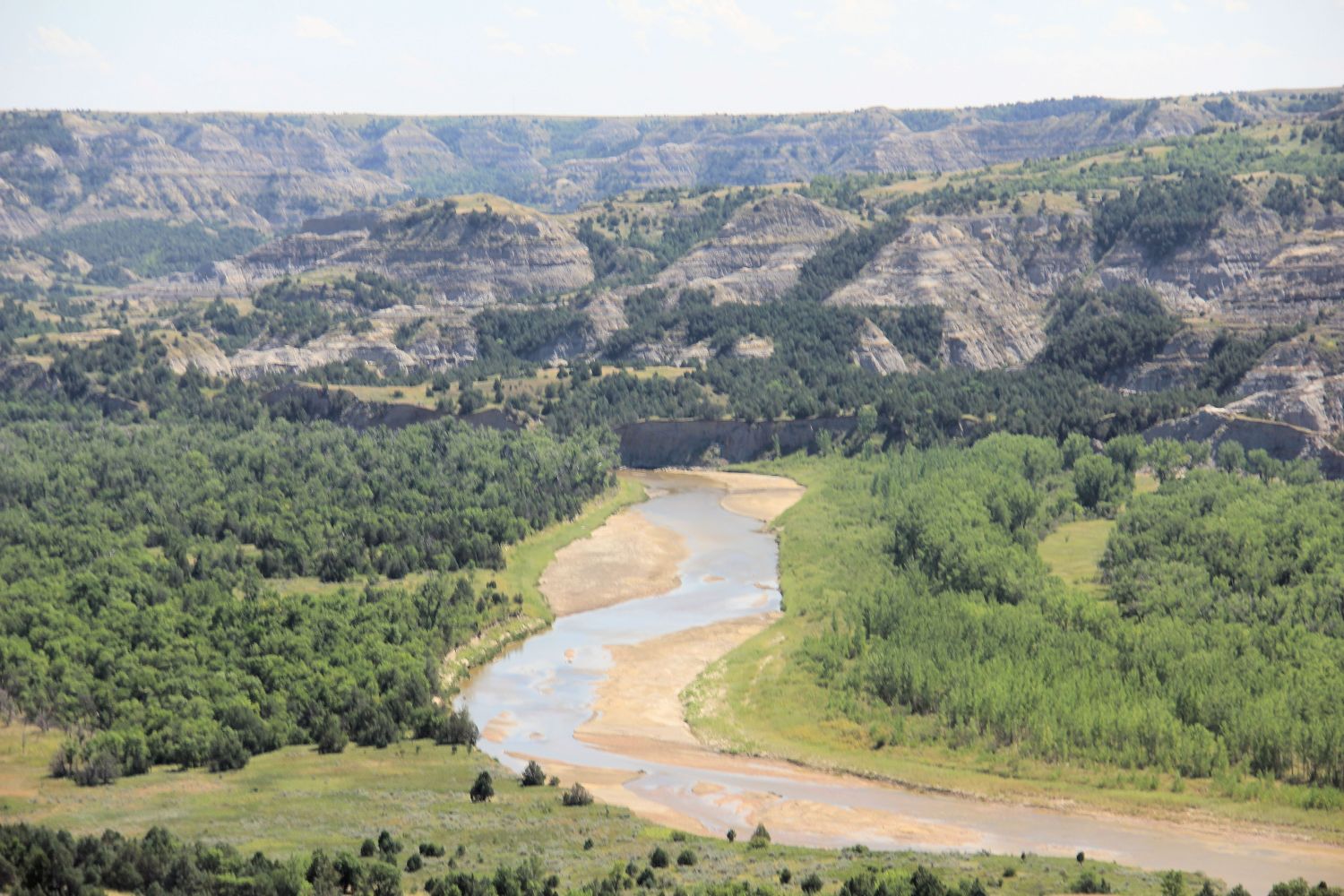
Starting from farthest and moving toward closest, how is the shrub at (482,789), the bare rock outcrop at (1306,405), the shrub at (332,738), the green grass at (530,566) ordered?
the bare rock outcrop at (1306,405)
the green grass at (530,566)
the shrub at (332,738)
the shrub at (482,789)

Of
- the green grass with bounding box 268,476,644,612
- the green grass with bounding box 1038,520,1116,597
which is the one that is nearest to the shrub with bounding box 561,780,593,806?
the green grass with bounding box 268,476,644,612

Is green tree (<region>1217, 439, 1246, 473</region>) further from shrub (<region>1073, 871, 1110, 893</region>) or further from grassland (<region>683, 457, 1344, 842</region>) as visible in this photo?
shrub (<region>1073, 871, 1110, 893</region>)

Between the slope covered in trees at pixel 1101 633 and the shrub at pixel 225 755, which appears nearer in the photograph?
the shrub at pixel 225 755

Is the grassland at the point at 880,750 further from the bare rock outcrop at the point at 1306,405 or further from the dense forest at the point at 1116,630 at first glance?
the bare rock outcrop at the point at 1306,405

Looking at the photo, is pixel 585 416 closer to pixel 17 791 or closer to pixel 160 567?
pixel 160 567

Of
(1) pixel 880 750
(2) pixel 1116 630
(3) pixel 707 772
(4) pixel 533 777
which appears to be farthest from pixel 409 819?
(2) pixel 1116 630

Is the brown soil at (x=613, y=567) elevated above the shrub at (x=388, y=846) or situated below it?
below

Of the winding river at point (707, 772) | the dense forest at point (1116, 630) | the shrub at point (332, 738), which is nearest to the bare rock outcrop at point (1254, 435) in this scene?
the dense forest at point (1116, 630)

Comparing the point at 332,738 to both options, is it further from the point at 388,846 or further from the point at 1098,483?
the point at 1098,483

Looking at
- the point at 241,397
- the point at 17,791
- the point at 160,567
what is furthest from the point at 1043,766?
the point at 241,397
